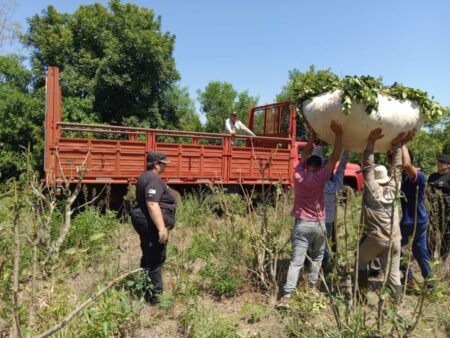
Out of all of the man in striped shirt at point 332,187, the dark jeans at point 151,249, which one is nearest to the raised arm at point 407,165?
the man in striped shirt at point 332,187

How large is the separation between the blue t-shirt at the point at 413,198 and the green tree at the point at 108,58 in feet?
41.9

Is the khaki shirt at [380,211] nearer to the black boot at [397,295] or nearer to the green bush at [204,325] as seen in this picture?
the black boot at [397,295]

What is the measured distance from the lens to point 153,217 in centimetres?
376

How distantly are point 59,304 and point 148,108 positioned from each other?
13.7 meters

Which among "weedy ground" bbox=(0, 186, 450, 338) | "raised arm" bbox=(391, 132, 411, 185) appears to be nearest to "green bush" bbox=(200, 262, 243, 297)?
"weedy ground" bbox=(0, 186, 450, 338)

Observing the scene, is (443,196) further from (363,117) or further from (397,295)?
(363,117)

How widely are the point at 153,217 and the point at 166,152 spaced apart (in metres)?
4.26

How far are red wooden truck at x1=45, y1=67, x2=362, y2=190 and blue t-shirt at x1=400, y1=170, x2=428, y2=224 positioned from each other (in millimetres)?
2366

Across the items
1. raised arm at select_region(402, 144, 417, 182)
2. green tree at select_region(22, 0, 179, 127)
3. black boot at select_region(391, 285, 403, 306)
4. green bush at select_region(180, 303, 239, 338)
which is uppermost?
green tree at select_region(22, 0, 179, 127)

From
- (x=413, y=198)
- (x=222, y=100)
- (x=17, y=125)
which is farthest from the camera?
(x=222, y=100)

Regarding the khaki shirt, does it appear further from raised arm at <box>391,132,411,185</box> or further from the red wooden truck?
the red wooden truck

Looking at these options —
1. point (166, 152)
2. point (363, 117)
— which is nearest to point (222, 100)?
point (166, 152)

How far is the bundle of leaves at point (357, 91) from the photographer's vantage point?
3256mm

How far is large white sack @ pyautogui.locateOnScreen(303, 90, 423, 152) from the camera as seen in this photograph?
131 inches
